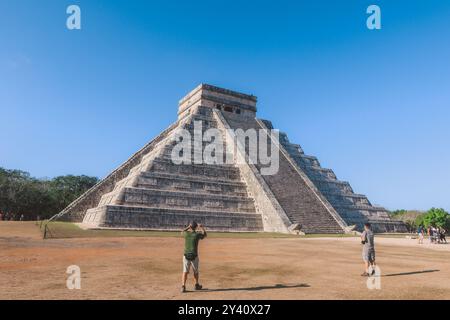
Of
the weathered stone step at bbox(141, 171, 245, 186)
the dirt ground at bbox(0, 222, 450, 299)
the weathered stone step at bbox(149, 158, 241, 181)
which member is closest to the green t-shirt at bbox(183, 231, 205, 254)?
the dirt ground at bbox(0, 222, 450, 299)

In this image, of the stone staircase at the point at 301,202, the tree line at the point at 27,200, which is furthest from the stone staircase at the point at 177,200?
the tree line at the point at 27,200

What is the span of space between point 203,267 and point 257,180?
66.5 feet

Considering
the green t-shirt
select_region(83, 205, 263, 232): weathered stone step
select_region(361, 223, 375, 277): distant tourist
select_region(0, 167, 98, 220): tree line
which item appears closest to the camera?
the green t-shirt

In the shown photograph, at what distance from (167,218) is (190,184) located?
14.0 ft

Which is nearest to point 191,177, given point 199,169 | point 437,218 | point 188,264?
point 199,169

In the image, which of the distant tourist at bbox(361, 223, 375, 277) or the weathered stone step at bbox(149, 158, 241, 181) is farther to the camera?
the weathered stone step at bbox(149, 158, 241, 181)

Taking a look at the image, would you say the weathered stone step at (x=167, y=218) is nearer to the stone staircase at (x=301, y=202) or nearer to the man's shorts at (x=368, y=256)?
the stone staircase at (x=301, y=202)

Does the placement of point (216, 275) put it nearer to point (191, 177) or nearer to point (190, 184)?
point (190, 184)

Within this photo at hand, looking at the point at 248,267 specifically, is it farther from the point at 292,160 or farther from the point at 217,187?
the point at 292,160

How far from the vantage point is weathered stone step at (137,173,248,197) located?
88.5 feet

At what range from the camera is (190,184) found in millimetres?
28531

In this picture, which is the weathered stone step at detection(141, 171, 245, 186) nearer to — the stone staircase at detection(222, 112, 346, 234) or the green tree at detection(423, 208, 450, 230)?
the stone staircase at detection(222, 112, 346, 234)

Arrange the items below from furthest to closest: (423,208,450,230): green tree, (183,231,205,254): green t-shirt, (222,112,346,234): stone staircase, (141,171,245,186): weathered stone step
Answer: (423,208,450,230): green tree → (222,112,346,234): stone staircase → (141,171,245,186): weathered stone step → (183,231,205,254): green t-shirt
